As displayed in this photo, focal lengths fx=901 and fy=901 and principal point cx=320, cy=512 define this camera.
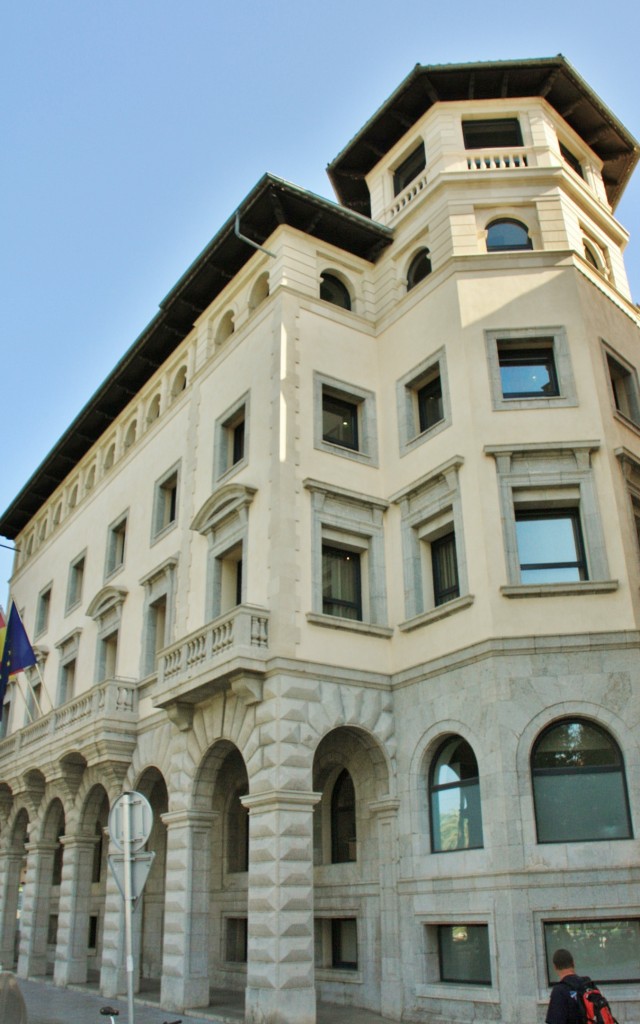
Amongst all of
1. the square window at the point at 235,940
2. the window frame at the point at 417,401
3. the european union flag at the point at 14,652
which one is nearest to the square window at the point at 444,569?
the window frame at the point at 417,401

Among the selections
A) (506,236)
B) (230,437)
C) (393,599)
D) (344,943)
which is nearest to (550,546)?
(393,599)

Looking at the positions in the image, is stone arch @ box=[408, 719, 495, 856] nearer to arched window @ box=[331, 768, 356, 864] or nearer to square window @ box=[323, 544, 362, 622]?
arched window @ box=[331, 768, 356, 864]

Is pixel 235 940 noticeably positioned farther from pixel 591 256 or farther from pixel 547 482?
pixel 591 256

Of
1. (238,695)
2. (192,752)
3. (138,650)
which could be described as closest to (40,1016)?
(192,752)

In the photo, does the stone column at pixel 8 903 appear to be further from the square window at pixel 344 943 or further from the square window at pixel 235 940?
the square window at pixel 344 943

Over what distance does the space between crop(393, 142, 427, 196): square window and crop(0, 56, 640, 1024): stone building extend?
0.10 m

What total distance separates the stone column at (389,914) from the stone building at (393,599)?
84mm

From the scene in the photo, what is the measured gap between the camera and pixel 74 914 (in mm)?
27797

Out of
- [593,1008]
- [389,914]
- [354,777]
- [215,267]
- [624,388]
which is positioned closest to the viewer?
[593,1008]

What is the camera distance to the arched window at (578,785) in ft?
58.2

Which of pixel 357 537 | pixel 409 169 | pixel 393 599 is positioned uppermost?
pixel 409 169

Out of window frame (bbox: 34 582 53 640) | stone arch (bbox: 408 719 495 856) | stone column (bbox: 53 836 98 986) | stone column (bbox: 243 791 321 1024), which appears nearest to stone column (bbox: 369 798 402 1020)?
stone arch (bbox: 408 719 495 856)

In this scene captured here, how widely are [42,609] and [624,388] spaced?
89.9ft

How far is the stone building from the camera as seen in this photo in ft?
60.0
